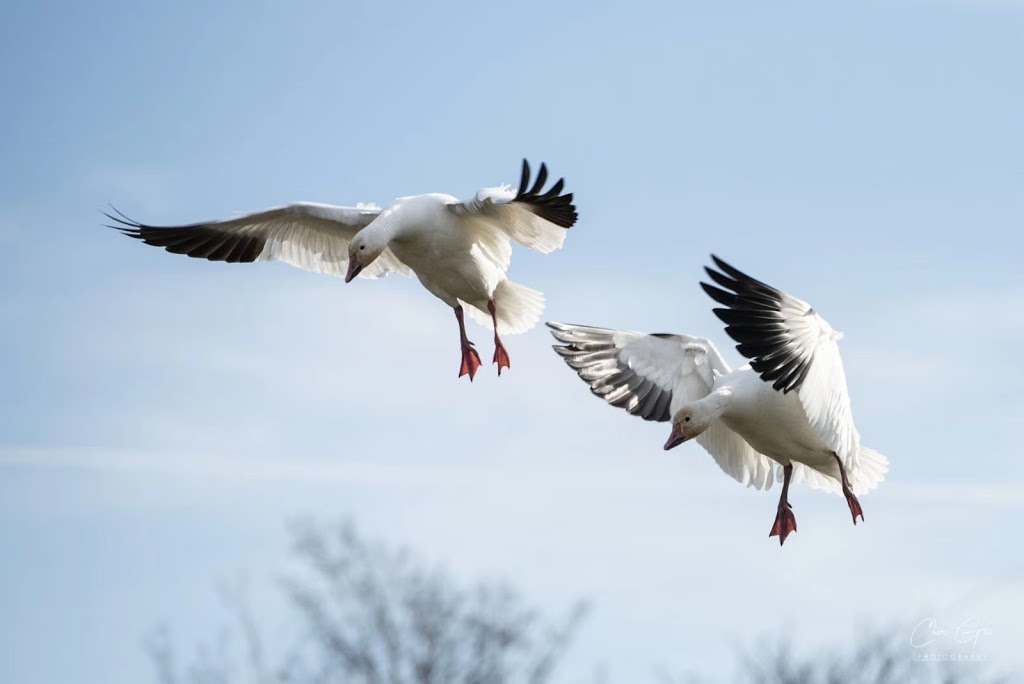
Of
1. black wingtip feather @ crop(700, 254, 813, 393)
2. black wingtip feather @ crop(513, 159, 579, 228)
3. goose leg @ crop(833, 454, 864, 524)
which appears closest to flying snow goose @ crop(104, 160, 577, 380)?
black wingtip feather @ crop(513, 159, 579, 228)

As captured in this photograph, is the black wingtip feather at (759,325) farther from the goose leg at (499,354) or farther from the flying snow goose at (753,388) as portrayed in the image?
the goose leg at (499,354)

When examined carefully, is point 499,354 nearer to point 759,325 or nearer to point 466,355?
point 466,355

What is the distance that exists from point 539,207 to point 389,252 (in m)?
2.20

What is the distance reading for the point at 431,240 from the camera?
9766mm

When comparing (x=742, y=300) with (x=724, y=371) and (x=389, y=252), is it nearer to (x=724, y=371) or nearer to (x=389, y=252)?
(x=724, y=371)

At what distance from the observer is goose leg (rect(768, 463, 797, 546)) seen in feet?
31.9

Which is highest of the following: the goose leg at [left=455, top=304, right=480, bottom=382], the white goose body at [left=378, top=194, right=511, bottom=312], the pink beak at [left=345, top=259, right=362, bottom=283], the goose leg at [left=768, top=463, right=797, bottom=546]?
the white goose body at [left=378, top=194, right=511, bottom=312]

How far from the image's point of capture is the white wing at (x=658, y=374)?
→ 388 inches

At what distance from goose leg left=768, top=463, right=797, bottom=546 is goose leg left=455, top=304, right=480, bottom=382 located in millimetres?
2249

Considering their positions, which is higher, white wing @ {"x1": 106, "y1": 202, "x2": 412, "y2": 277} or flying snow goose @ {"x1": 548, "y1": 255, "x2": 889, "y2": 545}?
white wing @ {"x1": 106, "y1": 202, "x2": 412, "y2": 277}

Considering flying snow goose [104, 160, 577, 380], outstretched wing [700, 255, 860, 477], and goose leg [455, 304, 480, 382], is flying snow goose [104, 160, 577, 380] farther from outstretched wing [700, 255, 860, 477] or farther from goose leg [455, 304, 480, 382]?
outstretched wing [700, 255, 860, 477]

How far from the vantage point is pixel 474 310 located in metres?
11.1

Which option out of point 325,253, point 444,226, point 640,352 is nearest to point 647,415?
point 640,352

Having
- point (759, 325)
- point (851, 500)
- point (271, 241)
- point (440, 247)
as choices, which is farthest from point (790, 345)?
point (271, 241)
